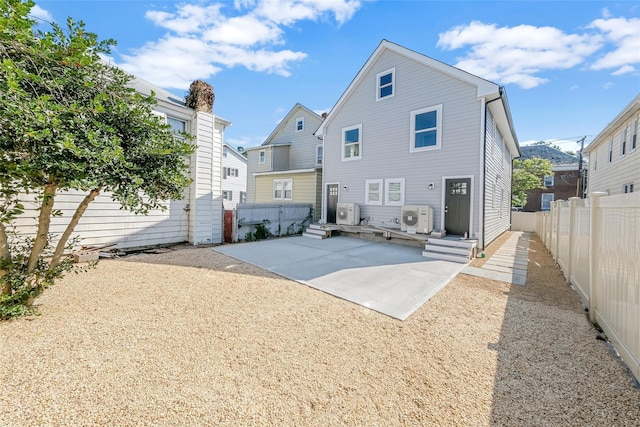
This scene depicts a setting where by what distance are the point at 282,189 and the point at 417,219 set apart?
30.3 ft

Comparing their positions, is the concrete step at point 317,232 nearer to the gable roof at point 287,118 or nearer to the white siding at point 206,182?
the white siding at point 206,182

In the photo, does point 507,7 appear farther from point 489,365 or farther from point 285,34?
point 489,365

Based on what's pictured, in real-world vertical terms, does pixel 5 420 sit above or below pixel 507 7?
below

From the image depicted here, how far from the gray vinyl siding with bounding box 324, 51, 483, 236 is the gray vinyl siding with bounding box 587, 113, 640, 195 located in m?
6.18

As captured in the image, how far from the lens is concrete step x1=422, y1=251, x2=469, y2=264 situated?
725 cm

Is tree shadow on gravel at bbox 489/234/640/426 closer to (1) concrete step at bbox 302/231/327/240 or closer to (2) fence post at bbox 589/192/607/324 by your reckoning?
(2) fence post at bbox 589/192/607/324

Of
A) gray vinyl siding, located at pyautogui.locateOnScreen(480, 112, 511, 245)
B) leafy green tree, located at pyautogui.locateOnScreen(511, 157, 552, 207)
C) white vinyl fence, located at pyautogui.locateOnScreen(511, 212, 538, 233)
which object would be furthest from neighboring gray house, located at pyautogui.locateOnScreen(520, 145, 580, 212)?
gray vinyl siding, located at pyautogui.locateOnScreen(480, 112, 511, 245)

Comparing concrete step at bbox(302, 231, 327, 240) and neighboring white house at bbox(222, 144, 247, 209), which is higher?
neighboring white house at bbox(222, 144, 247, 209)

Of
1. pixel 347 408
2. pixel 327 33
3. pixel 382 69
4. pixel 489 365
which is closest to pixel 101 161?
pixel 347 408

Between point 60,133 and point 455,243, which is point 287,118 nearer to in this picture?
point 455,243

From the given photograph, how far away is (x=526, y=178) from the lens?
21.5 metres

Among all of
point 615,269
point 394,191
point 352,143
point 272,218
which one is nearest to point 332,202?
point 352,143

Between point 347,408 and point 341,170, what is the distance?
10.5 meters

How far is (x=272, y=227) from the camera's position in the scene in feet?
37.1
